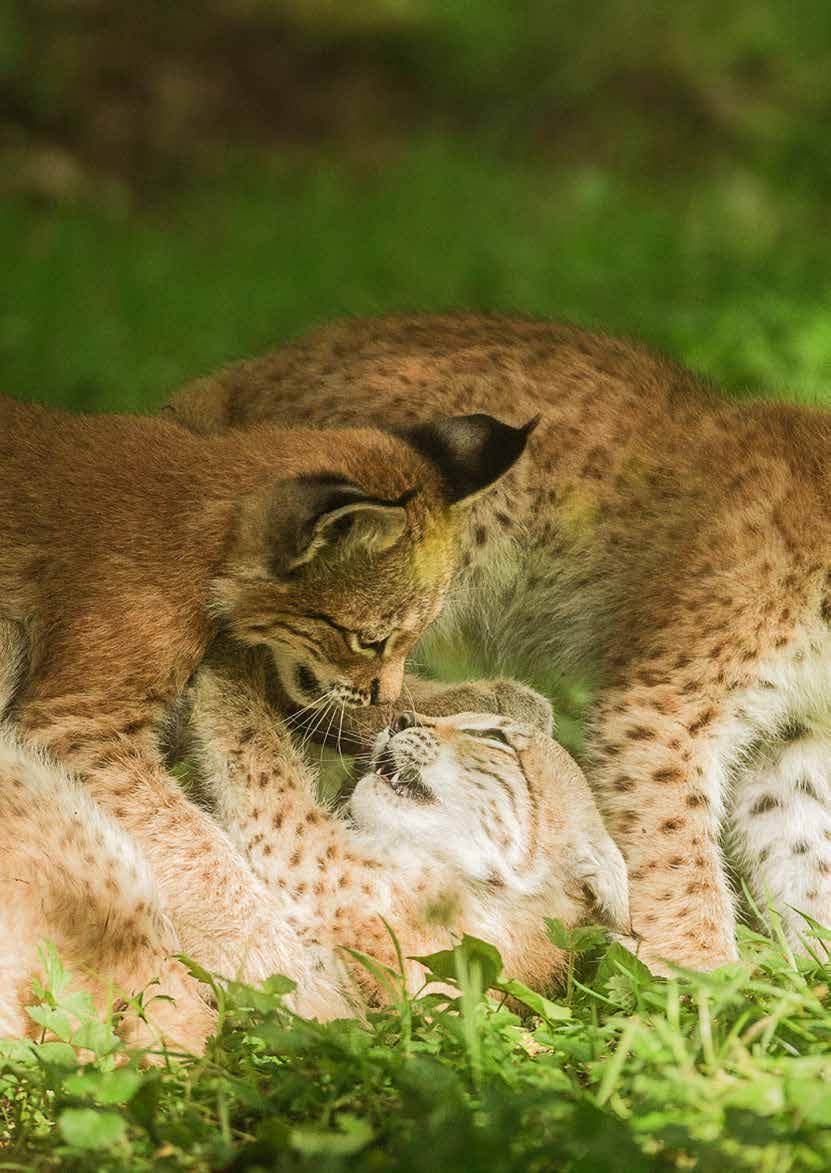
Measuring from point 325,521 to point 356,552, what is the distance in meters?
0.28

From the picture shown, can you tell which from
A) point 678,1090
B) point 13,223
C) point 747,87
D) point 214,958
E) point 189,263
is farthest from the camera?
point 747,87

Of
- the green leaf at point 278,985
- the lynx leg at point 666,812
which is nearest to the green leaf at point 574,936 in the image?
the lynx leg at point 666,812

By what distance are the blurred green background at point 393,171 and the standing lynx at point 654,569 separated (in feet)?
8.85

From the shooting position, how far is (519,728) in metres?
4.52

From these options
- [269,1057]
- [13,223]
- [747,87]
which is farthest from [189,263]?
[269,1057]

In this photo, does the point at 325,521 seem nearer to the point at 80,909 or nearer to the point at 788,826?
the point at 80,909

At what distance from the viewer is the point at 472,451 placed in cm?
434

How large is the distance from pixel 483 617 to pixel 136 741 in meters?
1.47

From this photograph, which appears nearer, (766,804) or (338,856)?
(338,856)

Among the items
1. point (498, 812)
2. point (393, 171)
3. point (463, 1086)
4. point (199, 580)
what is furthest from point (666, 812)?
point (393, 171)

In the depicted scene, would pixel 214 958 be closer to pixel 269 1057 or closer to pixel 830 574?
pixel 269 1057

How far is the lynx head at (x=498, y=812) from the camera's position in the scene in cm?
418

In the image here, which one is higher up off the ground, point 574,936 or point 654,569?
point 654,569

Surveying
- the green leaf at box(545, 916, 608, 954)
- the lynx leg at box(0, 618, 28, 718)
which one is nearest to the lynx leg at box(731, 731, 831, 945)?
the green leaf at box(545, 916, 608, 954)
